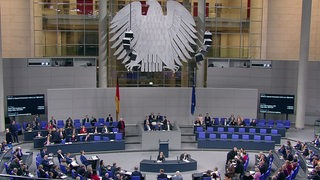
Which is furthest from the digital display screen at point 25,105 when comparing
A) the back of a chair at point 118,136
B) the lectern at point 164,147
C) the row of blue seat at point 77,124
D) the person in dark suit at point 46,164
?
the person in dark suit at point 46,164

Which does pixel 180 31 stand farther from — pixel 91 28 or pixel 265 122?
pixel 265 122

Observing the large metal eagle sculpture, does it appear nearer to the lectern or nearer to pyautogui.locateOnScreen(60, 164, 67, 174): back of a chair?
the lectern

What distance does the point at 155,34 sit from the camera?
25.5 m

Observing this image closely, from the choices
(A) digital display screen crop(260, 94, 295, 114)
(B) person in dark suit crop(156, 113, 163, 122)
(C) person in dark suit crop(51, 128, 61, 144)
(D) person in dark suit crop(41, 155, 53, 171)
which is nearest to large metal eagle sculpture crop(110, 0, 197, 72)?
(B) person in dark suit crop(156, 113, 163, 122)

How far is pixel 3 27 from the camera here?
29.4m

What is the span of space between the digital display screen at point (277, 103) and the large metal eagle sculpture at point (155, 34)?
5673 mm

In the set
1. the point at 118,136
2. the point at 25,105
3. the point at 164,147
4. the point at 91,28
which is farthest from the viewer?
the point at 91,28

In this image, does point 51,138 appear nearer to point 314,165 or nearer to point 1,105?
point 1,105

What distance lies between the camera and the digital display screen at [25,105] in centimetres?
2503

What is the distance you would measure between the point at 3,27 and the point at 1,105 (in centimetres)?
705

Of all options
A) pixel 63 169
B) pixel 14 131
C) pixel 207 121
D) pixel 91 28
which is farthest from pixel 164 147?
pixel 91 28

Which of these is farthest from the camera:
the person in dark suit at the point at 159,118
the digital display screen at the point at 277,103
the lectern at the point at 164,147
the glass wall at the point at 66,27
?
the glass wall at the point at 66,27

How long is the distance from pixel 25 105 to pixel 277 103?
48.7ft

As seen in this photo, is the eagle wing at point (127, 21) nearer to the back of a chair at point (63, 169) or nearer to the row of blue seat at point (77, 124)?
the row of blue seat at point (77, 124)
